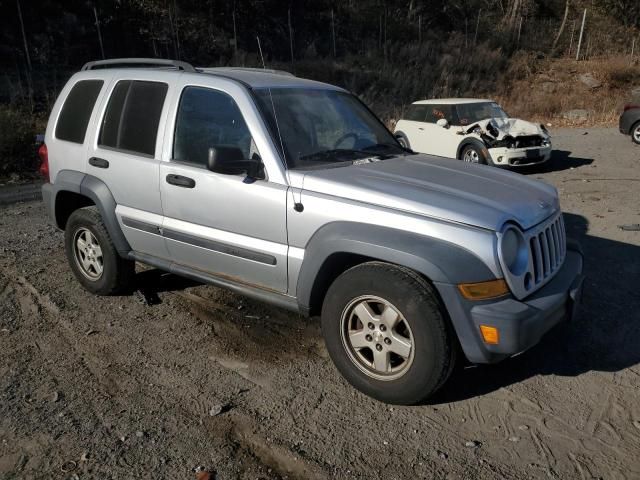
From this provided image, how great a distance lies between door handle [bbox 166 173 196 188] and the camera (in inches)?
160

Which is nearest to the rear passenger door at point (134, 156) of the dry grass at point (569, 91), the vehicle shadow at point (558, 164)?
the vehicle shadow at point (558, 164)

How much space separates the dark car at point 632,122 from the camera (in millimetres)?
14184

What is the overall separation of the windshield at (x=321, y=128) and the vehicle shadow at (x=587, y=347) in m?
1.70

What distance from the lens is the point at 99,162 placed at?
4.72 metres

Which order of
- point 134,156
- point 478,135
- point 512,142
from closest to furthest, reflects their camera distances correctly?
point 134,156 < point 512,142 < point 478,135

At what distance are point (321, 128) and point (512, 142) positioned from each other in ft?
25.8

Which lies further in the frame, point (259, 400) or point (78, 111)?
point (78, 111)

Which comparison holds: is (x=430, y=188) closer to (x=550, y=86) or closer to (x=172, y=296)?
(x=172, y=296)

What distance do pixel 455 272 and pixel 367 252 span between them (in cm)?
51

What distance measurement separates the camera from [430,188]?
3.58m

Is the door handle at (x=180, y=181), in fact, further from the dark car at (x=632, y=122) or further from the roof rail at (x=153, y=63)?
the dark car at (x=632, y=122)

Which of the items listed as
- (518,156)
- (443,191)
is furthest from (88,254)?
(518,156)

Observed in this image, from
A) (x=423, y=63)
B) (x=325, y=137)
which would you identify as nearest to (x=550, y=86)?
(x=423, y=63)

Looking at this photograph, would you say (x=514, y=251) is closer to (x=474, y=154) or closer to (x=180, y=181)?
(x=180, y=181)
